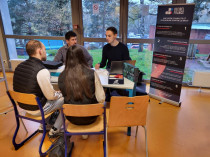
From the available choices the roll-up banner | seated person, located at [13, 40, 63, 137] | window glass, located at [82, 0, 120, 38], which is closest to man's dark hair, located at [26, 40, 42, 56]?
seated person, located at [13, 40, 63, 137]

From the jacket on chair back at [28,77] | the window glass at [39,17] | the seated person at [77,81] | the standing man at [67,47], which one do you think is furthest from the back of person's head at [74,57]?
the window glass at [39,17]

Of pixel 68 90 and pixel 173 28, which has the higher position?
pixel 173 28

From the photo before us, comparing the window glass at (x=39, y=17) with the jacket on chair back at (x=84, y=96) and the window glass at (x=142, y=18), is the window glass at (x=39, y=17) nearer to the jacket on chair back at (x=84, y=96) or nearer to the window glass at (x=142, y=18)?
the window glass at (x=142, y=18)

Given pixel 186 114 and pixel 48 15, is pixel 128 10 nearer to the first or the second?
pixel 48 15

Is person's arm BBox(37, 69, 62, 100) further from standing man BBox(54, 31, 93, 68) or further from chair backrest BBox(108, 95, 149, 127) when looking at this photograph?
standing man BBox(54, 31, 93, 68)

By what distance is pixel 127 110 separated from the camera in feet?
5.09

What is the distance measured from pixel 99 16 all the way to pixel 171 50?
6.26ft

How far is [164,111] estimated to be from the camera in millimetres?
2750

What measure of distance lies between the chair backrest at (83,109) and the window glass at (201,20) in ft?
10.1

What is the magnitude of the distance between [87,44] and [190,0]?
8.01ft

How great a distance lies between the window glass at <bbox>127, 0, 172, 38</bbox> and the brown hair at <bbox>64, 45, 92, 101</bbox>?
257 centimetres

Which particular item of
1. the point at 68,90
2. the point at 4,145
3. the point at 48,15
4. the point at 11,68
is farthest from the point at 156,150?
the point at 11,68

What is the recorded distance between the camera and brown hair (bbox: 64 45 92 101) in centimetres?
146

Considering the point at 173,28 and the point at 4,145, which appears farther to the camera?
the point at 173,28
